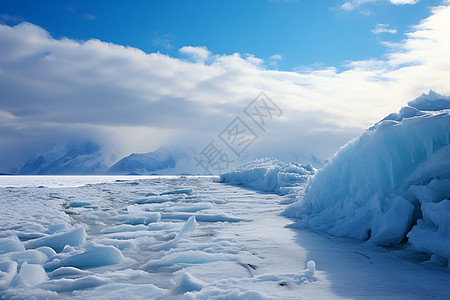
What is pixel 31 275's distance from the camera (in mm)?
2523

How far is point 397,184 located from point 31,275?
4.55 meters

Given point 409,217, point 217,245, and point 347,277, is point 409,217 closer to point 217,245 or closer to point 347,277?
point 347,277

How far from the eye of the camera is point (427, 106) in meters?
4.39

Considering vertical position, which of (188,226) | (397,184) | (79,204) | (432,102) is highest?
(432,102)

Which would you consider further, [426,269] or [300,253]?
[300,253]

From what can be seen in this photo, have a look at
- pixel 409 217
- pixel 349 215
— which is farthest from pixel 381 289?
pixel 349 215

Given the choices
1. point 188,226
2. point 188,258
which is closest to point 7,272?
point 188,258

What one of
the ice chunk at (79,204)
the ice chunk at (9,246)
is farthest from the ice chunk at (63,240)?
the ice chunk at (79,204)

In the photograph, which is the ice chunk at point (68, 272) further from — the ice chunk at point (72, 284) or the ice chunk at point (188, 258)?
the ice chunk at point (188, 258)

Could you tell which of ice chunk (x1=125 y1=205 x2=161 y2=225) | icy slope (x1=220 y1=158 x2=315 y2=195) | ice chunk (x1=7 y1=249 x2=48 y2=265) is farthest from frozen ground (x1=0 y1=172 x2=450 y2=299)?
icy slope (x1=220 y1=158 x2=315 y2=195)

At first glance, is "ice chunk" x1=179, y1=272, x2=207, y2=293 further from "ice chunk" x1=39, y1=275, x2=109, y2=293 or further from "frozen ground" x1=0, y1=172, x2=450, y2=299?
"ice chunk" x1=39, y1=275, x2=109, y2=293

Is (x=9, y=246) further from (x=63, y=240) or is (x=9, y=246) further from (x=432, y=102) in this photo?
(x=432, y=102)

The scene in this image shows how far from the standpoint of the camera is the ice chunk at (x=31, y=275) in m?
2.48

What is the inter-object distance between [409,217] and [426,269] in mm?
1011
